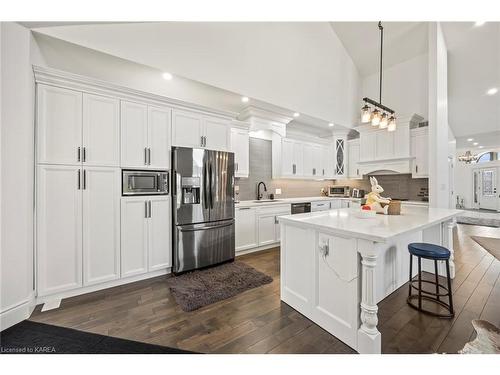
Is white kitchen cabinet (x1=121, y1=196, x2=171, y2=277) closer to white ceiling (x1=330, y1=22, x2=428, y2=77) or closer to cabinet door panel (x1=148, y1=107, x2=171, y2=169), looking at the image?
cabinet door panel (x1=148, y1=107, x2=171, y2=169)

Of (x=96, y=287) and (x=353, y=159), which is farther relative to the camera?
(x=353, y=159)

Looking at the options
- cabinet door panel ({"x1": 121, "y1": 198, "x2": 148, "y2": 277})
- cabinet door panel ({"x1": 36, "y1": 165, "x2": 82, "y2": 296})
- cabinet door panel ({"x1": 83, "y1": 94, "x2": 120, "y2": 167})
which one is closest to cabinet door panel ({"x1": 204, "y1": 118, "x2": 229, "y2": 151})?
cabinet door panel ({"x1": 83, "y1": 94, "x2": 120, "y2": 167})

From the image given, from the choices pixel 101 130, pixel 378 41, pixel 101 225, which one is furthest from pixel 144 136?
pixel 378 41

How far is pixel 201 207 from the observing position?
2963 millimetres

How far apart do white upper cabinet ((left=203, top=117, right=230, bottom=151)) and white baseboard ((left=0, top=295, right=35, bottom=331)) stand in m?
2.51

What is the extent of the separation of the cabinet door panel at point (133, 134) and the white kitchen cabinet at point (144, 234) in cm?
48

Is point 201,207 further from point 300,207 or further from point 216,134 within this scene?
point 300,207

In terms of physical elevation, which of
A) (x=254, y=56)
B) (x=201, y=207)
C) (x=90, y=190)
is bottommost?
(x=201, y=207)

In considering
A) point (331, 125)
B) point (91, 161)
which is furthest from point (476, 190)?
point (91, 161)

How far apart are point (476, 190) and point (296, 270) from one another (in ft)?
39.6

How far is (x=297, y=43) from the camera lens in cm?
429

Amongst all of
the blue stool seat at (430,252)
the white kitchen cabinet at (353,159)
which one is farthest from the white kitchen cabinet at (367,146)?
the blue stool seat at (430,252)

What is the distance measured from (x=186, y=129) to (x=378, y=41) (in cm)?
485
